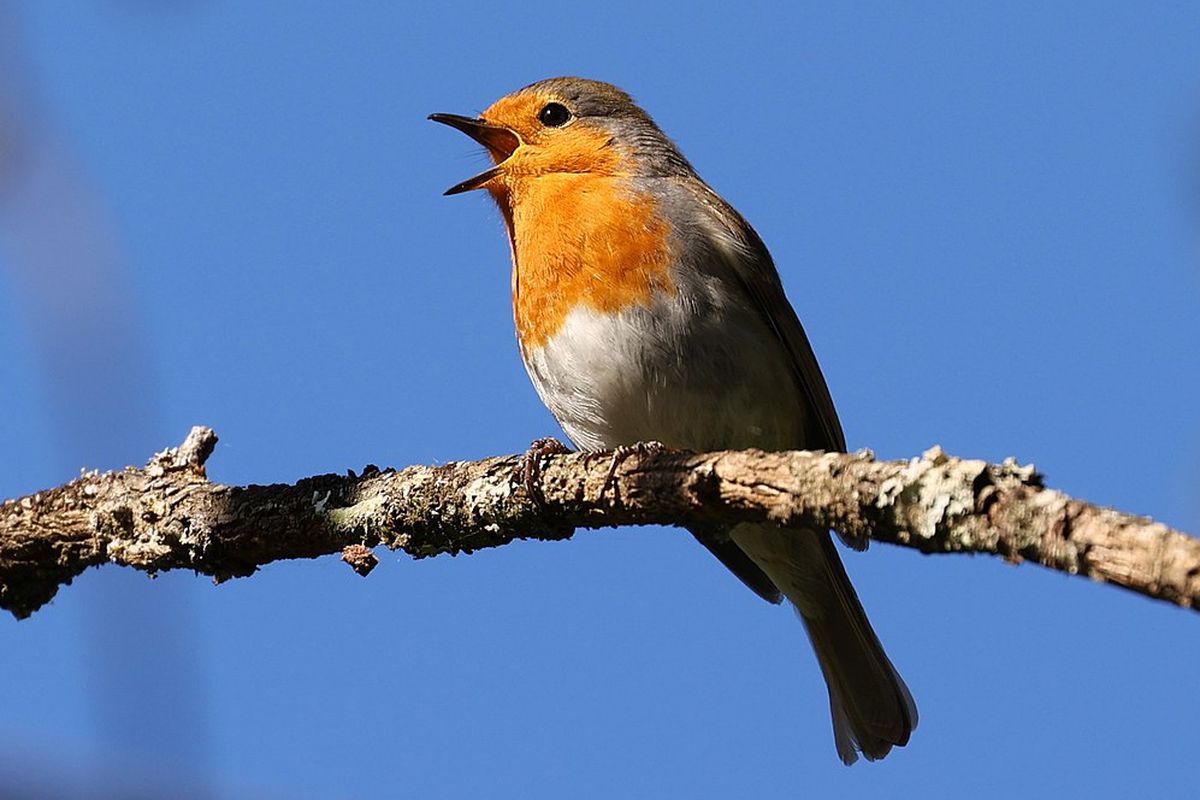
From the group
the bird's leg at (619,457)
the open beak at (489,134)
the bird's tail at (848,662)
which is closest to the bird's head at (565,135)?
the open beak at (489,134)

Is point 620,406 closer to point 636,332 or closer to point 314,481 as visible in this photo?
point 636,332

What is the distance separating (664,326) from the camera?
4.89 m

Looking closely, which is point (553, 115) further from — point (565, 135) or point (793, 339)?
point (793, 339)

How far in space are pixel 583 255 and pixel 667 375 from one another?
54 cm

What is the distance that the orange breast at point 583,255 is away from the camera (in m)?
4.94

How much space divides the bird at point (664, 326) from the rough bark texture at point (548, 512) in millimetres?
925

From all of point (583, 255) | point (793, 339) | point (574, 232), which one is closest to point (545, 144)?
point (574, 232)

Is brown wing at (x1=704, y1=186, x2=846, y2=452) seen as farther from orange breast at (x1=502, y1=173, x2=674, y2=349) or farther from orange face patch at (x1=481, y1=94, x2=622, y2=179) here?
orange face patch at (x1=481, y1=94, x2=622, y2=179)

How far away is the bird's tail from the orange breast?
119 cm

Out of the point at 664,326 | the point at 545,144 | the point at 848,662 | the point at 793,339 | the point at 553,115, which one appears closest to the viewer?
the point at 664,326

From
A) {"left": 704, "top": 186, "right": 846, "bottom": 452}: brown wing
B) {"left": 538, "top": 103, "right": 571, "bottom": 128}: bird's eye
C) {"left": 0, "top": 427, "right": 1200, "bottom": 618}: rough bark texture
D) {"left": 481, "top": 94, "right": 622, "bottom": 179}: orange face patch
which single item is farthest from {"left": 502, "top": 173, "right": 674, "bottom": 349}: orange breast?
{"left": 0, "top": 427, "right": 1200, "bottom": 618}: rough bark texture

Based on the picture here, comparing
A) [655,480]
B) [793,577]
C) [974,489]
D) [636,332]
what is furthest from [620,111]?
[974,489]

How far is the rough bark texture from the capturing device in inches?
98.0

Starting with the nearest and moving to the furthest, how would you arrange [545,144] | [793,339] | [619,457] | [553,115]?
[619,457], [793,339], [545,144], [553,115]
